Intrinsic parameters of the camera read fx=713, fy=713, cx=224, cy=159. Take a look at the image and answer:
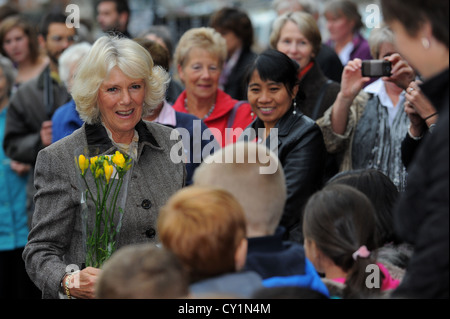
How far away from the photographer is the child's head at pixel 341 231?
9.00 ft

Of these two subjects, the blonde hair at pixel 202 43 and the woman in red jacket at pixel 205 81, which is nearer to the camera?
the woman in red jacket at pixel 205 81

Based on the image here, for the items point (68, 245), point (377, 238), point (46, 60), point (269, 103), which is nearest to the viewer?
point (377, 238)

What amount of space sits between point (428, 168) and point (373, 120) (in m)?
2.45

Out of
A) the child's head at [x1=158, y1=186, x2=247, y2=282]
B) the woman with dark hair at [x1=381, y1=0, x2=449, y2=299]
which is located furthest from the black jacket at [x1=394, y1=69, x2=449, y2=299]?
the child's head at [x1=158, y1=186, x2=247, y2=282]

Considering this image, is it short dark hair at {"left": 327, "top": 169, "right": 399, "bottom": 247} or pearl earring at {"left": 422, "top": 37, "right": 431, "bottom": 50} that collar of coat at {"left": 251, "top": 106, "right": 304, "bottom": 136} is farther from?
pearl earring at {"left": 422, "top": 37, "right": 431, "bottom": 50}

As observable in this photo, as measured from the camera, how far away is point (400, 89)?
177 inches

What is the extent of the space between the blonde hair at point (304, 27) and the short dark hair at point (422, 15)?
125 inches

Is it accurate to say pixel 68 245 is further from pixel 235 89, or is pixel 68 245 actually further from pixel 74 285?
pixel 235 89

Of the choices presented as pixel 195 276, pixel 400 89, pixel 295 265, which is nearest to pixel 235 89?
pixel 400 89

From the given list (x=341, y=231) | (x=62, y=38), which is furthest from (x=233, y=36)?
(x=341, y=231)

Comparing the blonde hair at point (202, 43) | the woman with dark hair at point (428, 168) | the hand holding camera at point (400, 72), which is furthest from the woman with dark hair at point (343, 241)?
the blonde hair at point (202, 43)

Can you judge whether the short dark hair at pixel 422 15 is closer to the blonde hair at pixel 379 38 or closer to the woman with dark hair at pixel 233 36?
the blonde hair at pixel 379 38

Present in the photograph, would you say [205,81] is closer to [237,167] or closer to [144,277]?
[237,167]
